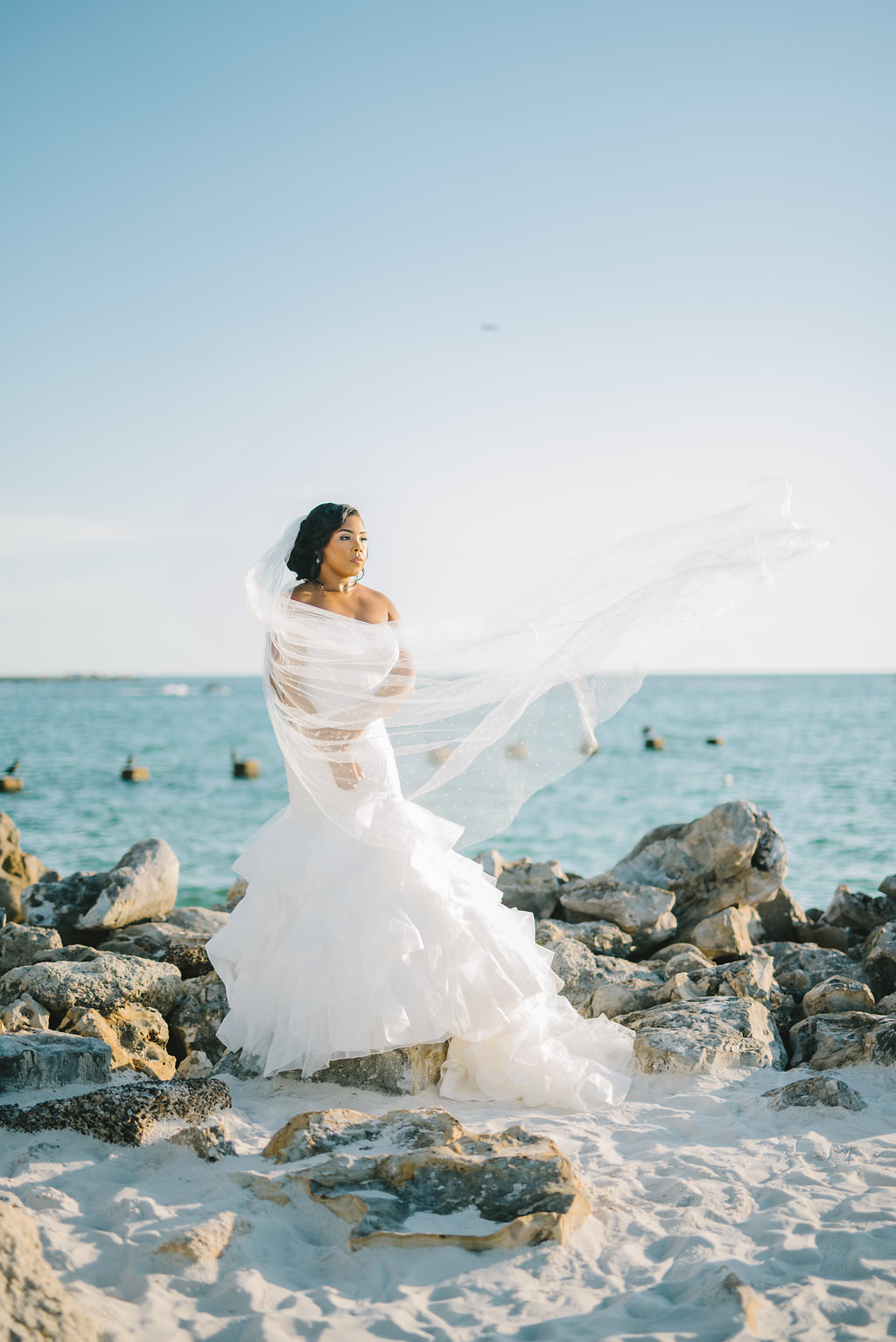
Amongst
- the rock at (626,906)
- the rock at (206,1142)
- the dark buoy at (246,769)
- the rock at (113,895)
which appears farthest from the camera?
the dark buoy at (246,769)

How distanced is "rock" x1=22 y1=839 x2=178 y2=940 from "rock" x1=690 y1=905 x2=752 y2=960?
16.4ft

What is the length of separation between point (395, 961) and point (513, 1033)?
0.74 meters

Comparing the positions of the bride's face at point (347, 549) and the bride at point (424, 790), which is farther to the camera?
the bride's face at point (347, 549)

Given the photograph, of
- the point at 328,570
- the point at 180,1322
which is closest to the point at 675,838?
the point at 328,570

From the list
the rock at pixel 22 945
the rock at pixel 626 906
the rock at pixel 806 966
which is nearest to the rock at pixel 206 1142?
the rock at pixel 22 945

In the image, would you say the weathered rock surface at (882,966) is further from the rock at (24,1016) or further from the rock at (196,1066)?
the rock at (24,1016)

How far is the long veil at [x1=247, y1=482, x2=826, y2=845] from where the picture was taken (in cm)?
488

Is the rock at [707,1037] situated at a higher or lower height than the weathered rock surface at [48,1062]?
lower

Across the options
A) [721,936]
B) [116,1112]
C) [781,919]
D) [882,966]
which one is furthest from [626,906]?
[116,1112]

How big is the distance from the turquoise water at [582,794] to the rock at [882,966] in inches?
258

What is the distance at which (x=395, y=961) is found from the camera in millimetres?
4398

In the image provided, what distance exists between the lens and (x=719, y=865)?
9352 mm

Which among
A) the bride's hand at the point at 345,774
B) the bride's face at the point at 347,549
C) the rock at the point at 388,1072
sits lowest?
the rock at the point at 388,1072

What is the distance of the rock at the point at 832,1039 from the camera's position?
5.03 meters
